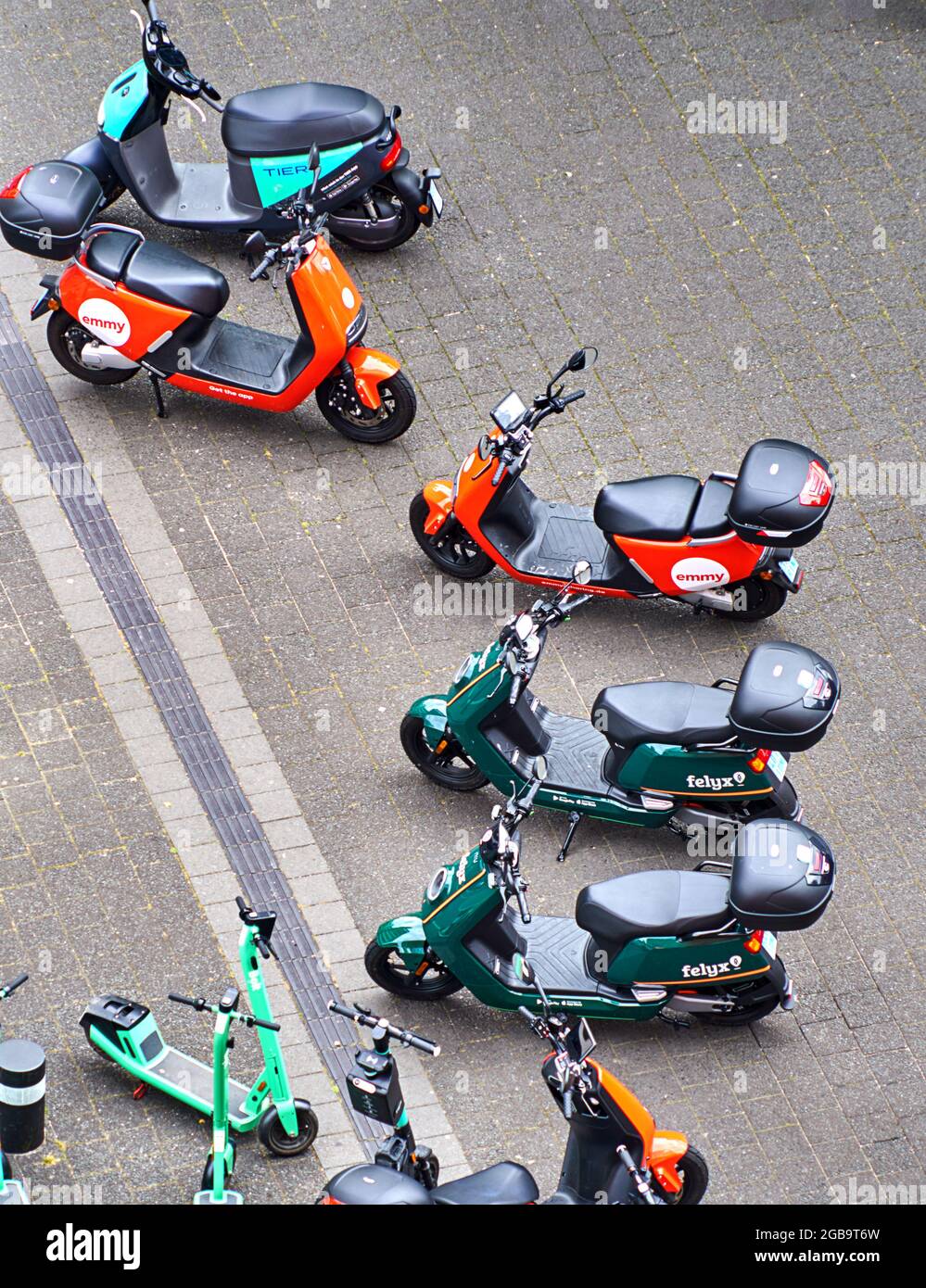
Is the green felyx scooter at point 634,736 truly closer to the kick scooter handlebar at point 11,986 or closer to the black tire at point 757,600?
the black tire at point 757,600

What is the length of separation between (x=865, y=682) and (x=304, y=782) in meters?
2.89

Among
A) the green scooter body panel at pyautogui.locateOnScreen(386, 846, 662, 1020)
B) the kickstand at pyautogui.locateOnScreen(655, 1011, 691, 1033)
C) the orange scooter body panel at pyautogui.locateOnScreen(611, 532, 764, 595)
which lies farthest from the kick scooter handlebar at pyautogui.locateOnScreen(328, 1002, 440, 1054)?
the orange scooter body panel at pyautogui.locateOnScreen(611, 532, 764, 595)

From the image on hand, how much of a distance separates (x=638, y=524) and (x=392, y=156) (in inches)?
120

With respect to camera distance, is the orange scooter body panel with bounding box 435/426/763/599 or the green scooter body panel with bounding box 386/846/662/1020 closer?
the green scooter body panel with bounding box 386/846/662/1020

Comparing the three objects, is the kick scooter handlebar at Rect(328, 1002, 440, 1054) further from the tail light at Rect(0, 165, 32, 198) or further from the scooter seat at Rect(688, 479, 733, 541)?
the tail light at Rect(0, 165, 32, 198)

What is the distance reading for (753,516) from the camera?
30.8 ft

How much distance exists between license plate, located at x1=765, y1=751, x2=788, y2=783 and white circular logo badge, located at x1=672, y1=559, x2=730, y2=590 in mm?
1105

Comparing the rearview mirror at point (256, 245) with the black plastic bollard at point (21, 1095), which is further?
the rearview mirror at point (256, 245)

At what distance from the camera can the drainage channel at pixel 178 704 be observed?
28.2ft

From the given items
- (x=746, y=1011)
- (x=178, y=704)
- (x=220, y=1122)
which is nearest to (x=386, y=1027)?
(x=220, y=1122)

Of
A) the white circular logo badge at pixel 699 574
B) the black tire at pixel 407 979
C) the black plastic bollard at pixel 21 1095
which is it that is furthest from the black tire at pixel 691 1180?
the white circular logo badge at pixel 699 574

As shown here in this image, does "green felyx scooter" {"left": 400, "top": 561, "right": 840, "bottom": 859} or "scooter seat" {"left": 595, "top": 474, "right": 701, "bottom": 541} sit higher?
"scooter seat" {"left": 595, "top": 474, "right": 701, "bottom": 541}

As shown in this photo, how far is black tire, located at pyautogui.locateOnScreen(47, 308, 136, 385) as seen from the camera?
10.7 meters

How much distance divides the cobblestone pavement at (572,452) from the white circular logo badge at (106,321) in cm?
54
